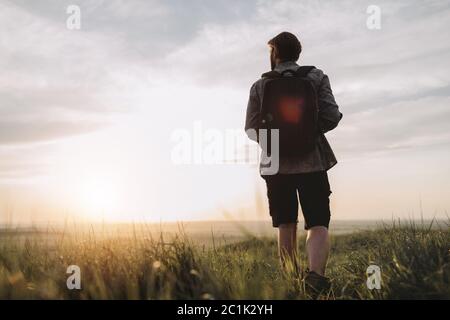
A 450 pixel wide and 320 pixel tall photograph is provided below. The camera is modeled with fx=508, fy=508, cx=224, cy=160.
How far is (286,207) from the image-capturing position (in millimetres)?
5500

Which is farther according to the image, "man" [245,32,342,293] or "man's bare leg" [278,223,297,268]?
"man's bare leg" [278,223,297,268]

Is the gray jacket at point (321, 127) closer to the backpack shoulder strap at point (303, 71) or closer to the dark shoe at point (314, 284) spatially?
the backpack shoulder strap at point (303, 71)

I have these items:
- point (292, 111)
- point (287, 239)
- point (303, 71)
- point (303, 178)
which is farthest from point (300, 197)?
point (303, 71)

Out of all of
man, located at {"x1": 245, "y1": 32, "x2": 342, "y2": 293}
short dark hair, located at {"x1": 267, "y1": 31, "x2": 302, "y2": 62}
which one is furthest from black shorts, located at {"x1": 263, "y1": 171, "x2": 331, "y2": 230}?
short dark hair, located at {"x1": 267, "y1": 31, "x2": 302, "y2": 62}

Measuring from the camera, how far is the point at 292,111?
5.31 meters

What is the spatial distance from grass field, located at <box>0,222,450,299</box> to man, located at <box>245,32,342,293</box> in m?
0.38

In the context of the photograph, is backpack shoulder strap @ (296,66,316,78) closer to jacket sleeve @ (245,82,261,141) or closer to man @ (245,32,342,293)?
man @ (245,32,342,293)

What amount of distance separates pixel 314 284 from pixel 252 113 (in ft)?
6.37

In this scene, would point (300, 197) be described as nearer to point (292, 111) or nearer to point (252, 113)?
point (292, 111)

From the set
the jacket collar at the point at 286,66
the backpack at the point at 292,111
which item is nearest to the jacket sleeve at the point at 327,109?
the backpack at the point at 292,111

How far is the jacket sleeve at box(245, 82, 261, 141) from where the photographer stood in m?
5.56

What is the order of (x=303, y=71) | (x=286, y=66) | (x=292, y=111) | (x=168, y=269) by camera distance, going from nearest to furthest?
(x=168, y=269)
(x=292, y=111)
(x=303, y=71)
(x=286, y=66)
